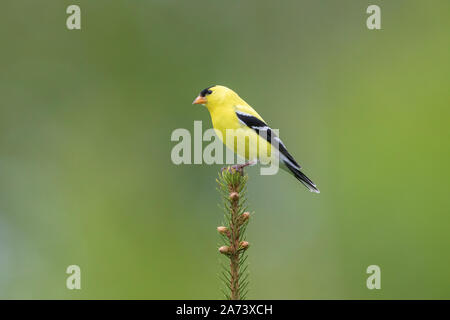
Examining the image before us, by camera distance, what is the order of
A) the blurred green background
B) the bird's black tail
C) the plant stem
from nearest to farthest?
the plant stem, the bird's black tail, the blurred green background

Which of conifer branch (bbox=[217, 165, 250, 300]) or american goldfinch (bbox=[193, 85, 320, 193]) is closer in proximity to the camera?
conifer branch (bbox=[217, 165, 250, 300])

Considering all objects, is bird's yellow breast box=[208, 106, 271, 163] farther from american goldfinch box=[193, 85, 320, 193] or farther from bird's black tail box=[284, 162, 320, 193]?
bird's black tail box=[284, 162, 320, 193]

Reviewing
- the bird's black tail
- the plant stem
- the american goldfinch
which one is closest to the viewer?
the plant stem

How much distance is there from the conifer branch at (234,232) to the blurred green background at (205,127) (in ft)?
7.87

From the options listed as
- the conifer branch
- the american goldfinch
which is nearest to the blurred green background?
the american goldfinch

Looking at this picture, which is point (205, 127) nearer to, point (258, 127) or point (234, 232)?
point (258, 127)

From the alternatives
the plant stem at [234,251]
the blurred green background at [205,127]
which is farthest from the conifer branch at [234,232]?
the blurred green background at [205,127]

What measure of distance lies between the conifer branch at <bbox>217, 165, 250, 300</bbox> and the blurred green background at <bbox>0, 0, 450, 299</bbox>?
2.40m

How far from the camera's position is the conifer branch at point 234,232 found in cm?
213

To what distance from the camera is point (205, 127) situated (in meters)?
5.09

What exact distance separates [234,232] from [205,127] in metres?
2.95

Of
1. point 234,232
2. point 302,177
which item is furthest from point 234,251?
point 302,177

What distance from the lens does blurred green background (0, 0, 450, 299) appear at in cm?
461

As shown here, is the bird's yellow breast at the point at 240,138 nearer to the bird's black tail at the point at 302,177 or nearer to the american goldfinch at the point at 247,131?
the american goldfinch at the point at 247,131
